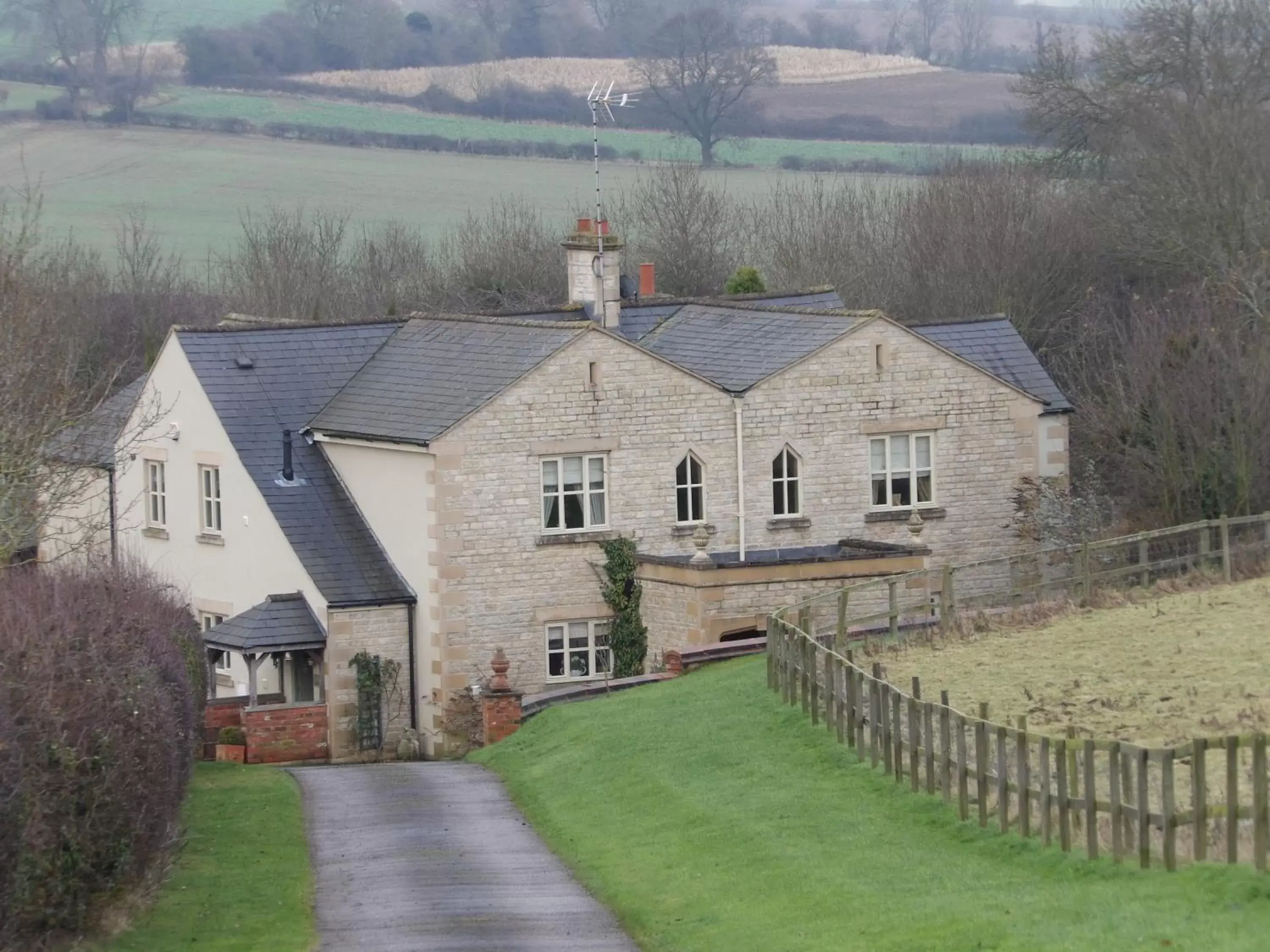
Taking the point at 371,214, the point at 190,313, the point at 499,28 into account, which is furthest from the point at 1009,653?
the point at 499,28

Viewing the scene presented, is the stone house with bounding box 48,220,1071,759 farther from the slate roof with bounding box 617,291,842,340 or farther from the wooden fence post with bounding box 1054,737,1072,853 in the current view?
the wooden fence post with bounding box 1054,737,1072,853

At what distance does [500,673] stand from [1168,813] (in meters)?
21.5

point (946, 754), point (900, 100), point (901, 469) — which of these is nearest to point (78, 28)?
point (900, 100)

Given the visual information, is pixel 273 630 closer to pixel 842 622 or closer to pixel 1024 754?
pixel 842 622

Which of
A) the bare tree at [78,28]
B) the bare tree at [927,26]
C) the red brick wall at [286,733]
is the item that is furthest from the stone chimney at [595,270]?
the bare tree at [927,26]

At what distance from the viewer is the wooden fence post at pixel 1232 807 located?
17.8 meters

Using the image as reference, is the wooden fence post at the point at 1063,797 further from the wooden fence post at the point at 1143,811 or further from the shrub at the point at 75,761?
the shrub at the point at 75,761

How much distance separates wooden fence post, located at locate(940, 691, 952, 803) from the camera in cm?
2264

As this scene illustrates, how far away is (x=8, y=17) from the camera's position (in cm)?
14438

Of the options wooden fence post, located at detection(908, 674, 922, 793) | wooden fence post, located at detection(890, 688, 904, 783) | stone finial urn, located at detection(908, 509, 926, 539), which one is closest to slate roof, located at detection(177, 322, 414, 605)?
stone finial urn, located at detection(908, 509, 926, 539)

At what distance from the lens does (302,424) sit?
43625 mm

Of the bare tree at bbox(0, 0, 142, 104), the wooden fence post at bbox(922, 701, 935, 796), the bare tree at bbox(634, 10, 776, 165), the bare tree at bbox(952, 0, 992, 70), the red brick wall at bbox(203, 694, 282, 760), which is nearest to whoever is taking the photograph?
the wooden fence post at bbox(922, 701, 935, 796)

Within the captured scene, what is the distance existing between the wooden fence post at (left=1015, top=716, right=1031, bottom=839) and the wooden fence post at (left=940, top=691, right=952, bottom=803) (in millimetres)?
1779

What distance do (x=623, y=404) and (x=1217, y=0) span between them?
37208mm
